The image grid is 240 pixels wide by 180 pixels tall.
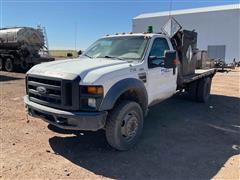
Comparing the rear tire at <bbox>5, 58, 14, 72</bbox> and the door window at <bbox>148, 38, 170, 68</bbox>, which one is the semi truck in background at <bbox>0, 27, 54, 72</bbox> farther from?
the door window at <bbox>148, 38, 170, 68</bbox>

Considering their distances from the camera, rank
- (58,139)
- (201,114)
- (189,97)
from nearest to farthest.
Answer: (58,139) → (201,114) → (189,97)

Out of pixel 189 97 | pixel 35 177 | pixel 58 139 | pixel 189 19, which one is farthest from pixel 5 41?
pixel 189 19

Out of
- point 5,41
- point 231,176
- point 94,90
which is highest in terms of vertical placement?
point 5,41

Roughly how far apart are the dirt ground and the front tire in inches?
7.2

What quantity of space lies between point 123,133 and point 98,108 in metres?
0.76

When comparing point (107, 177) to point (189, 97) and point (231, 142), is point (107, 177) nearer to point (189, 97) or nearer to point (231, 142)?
point (231, 142)

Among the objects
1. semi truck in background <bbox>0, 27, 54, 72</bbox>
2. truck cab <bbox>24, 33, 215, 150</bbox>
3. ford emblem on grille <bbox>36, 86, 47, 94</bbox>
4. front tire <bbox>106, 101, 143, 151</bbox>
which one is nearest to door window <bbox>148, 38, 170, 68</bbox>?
truck cab <bbox>24, 33, 215, 150</bbox>

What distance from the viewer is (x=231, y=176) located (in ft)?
13.1

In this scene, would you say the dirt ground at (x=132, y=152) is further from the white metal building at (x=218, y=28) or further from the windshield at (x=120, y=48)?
the white metal building at (x=218, y=28)

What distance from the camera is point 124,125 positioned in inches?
183

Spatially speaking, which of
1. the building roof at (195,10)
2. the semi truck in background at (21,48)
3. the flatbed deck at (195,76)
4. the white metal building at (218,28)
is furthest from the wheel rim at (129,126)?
the building roof at (195,10)

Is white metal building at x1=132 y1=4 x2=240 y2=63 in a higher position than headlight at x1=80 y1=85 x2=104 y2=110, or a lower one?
higher

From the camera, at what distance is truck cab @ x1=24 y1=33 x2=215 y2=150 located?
4133 mm

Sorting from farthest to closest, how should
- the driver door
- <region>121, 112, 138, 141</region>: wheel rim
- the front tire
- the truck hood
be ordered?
1. the driver door
2. <region>121, 112, 138, 141</region>: wheel rim
3. the front tire
4. the truck hood
